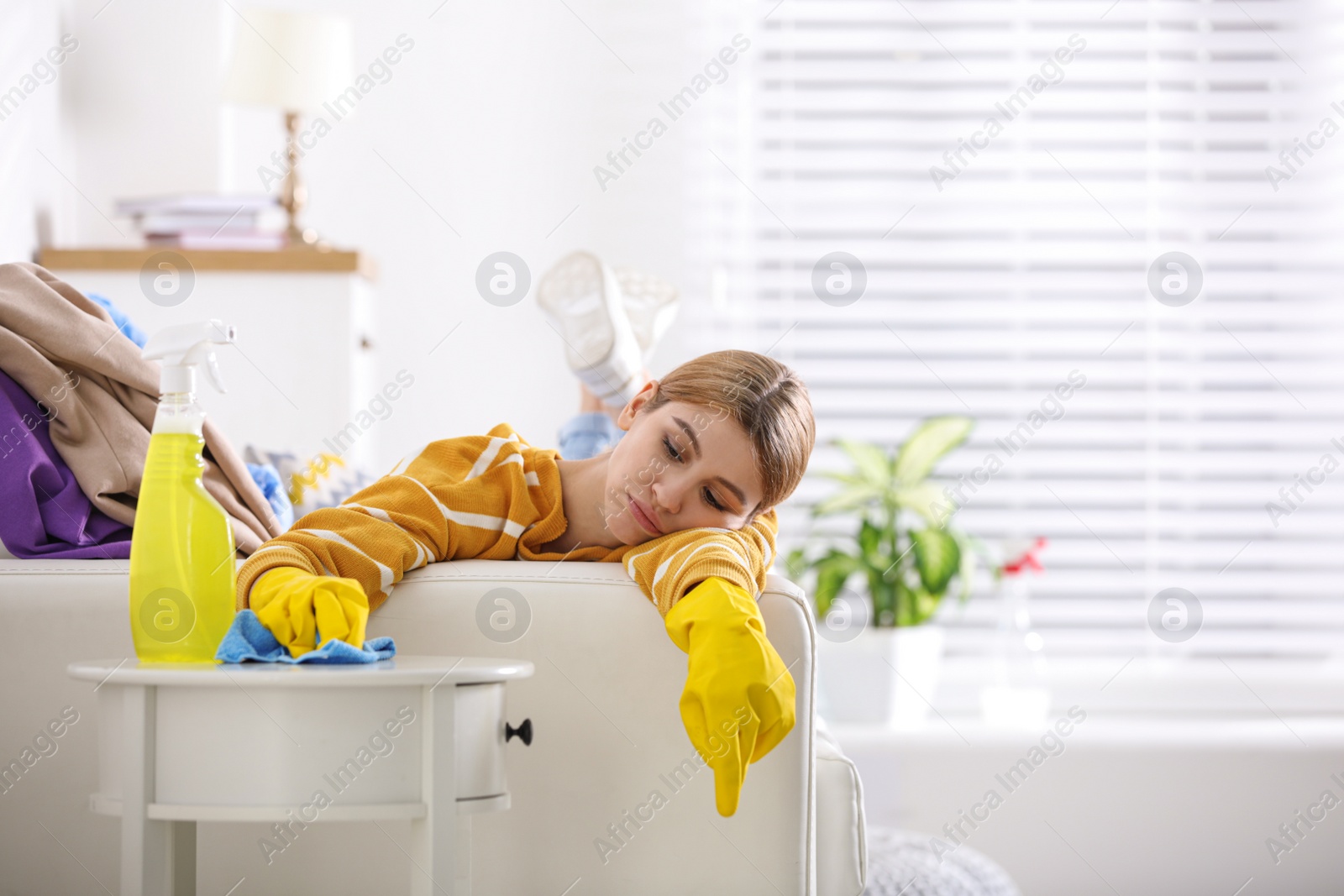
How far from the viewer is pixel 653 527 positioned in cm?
117

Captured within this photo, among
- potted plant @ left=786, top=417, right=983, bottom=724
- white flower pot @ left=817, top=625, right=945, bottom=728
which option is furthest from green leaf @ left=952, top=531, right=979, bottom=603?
white flower pot @ left=817, top=625, right=945, bottom=728

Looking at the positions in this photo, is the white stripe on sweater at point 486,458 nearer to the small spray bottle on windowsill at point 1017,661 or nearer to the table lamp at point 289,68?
the table lamp at point 289,68

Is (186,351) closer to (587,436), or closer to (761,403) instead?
(761,403)

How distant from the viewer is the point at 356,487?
5.76 feet

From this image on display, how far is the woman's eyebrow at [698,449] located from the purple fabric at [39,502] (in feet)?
1.83

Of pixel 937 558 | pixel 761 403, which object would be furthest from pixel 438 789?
pixel 937 558

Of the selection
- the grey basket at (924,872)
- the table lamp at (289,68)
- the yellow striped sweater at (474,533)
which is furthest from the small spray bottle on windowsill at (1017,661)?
the table lamp at (289,68)

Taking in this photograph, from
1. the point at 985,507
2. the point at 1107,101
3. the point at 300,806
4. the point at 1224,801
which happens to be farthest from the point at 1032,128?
the point at 300,806

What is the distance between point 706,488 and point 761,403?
97 mm

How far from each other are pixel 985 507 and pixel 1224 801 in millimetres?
752

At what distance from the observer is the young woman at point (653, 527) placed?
91 centimetres

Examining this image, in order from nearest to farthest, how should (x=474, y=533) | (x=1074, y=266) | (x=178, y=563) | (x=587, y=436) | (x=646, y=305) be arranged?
(x=178, y=563)
(x=474, y=533)
(x=587, y=436)
(x=646, y=305)
(x=1074, y=266)

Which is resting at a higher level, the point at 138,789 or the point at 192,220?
the point at 192,220

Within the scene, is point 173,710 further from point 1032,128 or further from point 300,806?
point 1032,128
